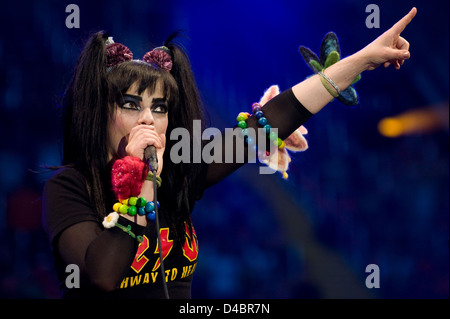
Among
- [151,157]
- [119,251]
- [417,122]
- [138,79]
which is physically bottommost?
[119,251]

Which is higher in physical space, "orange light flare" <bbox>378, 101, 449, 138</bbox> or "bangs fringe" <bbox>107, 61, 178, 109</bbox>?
"orange light flare" <bbox>378, 101, 449, 138</bbox>

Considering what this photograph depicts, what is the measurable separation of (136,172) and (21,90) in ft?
5.23

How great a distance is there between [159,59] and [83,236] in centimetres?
59

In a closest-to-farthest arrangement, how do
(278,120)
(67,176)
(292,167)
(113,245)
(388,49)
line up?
(113,245) → (67,176) → (388,49) → (278,120) → (292,167)

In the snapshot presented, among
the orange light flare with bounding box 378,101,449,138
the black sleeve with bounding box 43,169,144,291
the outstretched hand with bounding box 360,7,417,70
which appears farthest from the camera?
the orange light flare with bounding box 378,101,449,138

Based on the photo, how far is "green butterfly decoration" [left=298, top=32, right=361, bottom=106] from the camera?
1426 mm

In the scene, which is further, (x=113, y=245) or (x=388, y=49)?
(x=388, y=49)

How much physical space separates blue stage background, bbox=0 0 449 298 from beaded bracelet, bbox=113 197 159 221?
4.87 ft

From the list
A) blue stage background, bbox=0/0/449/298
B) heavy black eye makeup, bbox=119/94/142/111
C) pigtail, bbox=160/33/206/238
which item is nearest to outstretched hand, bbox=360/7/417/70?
pigtail, bbox=160/33/206/238

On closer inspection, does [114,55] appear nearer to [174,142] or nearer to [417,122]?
[174,142]

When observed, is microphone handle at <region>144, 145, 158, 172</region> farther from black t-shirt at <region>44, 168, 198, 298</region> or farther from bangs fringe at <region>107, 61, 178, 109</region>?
bangs fringe at <region>107, 61, 178, 109</region>

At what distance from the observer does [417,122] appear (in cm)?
302

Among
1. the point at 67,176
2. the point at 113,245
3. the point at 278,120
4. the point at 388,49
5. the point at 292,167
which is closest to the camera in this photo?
the point at 113,245

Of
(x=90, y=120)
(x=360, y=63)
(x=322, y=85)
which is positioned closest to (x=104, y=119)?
(x=90, y=120)
